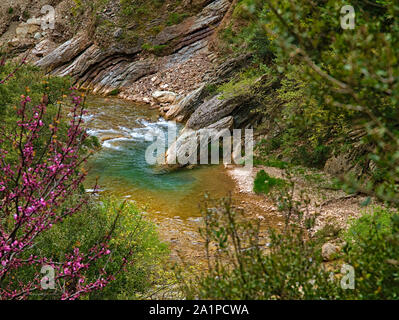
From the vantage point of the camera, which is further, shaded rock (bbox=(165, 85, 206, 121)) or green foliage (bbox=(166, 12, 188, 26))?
green foliage (bbox=(166, 12, 188, 26))

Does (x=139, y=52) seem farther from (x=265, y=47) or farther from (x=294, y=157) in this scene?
(x=294, y=157)

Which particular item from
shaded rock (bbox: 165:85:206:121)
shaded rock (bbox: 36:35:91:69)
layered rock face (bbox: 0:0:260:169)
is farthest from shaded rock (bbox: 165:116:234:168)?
shaded rock (bbox: 36:35:91:69)

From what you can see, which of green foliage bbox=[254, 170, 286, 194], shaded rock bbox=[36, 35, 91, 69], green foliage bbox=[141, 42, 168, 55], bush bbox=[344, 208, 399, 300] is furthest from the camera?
shaded rock bbox=[36, 35, 91, 69]

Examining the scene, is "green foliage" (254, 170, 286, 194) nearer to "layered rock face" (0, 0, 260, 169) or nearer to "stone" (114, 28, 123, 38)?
"layered rock face" (0, 0, 260, 169)

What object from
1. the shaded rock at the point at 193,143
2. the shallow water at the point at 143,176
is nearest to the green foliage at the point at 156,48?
the shallow water at the point at 143,176

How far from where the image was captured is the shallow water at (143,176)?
1460 cm

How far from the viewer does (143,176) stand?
57.5ft

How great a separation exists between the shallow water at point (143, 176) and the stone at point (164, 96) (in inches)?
182

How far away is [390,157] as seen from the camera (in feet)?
9.47

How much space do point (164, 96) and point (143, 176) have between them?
15.1m

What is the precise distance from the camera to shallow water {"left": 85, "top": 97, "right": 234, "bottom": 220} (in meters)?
14.6

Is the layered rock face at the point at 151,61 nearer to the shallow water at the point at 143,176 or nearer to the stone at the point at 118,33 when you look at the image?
the stone at the point at 118,33

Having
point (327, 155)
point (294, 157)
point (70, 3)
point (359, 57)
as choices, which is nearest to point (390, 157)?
point (359, 57)

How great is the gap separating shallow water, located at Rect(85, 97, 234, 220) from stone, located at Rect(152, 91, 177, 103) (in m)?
4.62
